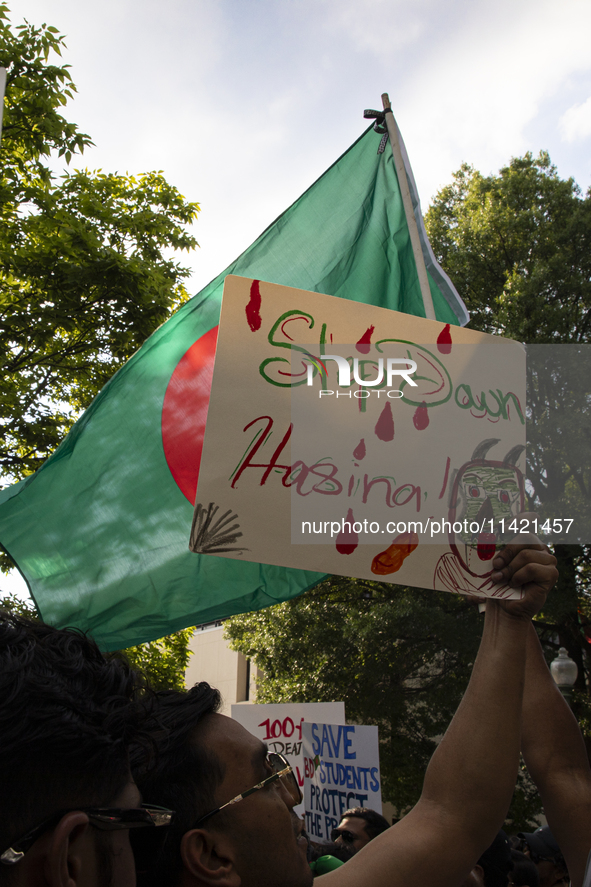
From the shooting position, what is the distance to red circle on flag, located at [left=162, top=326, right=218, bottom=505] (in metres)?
3.56

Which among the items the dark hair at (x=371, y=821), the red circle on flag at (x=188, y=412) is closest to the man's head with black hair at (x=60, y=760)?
the red circle on flag at (x=188, y=412)

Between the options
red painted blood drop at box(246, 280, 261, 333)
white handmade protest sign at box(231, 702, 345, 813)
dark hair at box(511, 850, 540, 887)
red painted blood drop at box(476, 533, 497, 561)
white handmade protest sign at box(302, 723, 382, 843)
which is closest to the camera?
red painted blood drop at box(476, 533, 497, 561)

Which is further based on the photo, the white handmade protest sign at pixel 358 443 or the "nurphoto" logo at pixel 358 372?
the "nurphoto" logo at pixel 358 372

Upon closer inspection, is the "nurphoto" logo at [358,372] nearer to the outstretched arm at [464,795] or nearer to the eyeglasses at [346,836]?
the outstretched arm at [464,795]

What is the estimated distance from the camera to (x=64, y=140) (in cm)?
750

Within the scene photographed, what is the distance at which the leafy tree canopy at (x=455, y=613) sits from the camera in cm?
1255

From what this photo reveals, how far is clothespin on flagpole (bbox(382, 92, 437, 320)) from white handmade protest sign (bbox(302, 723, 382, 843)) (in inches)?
136

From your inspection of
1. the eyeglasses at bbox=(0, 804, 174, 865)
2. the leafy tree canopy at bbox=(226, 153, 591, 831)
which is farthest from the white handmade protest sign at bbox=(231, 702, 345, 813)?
the leafy tree canopy at bbox=(226, 153, 591, 831)

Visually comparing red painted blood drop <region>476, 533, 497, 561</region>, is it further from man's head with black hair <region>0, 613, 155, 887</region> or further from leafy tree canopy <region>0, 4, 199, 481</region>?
leafy tree canopy <region>0, 4, 199, 481</region>

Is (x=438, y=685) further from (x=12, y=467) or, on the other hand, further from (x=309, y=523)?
(x=309, y=523)

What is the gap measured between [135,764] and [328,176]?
11.3 ft

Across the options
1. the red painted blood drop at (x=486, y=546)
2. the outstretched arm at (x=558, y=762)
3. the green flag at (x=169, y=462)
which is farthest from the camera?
the green flag at (x=169, y=462)

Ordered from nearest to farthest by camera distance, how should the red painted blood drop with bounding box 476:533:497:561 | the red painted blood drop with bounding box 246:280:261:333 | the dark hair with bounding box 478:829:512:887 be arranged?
the red painted blood drop with bounding box 476:533:497:561, the red painted blood drop with bounding box 246:280:261:333, the dark hair with bounding box 478:829:512:887

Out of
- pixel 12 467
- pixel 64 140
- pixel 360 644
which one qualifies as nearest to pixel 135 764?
pixel 12 467
